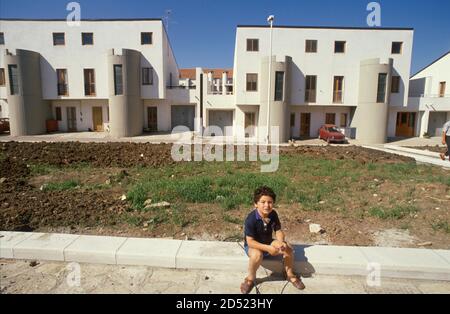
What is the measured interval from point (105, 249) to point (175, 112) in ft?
83.4

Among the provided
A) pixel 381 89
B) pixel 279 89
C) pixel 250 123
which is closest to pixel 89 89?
pixel 250 123

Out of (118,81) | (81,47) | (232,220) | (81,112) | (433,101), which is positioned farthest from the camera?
(81,112)

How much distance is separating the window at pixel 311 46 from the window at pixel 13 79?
26.4 meters

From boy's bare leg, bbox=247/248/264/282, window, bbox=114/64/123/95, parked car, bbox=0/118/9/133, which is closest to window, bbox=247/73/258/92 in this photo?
window, bbox=114/64/123/95

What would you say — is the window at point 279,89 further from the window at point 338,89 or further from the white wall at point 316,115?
the window at point 338,89

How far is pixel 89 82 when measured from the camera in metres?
26.0

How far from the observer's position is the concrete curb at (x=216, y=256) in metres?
3.54

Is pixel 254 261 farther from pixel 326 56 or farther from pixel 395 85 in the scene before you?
pixel 395 85

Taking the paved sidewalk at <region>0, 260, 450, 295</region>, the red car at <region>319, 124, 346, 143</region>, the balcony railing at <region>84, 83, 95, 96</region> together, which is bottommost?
the paved sidewalk at <region>0, 260, 450, 295</region>

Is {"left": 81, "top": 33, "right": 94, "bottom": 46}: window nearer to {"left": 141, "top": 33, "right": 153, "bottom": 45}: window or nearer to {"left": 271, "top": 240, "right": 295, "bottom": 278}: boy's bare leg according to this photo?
{"left": 141, "top": 33, "right": 153, "bottom": 45}: window

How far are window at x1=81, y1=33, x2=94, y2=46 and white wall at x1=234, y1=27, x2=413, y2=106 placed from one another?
549 inches

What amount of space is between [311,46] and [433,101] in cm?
1334

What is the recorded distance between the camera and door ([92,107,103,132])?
27.6 metres

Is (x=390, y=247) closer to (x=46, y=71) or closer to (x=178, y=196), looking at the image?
(x=178, y=196)
